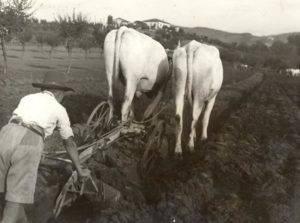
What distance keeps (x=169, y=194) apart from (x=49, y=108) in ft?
5.64

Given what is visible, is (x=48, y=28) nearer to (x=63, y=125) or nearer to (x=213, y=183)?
(x=213, y=183)

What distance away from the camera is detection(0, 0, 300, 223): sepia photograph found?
306 centimetres

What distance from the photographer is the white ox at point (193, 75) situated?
538 centimetres

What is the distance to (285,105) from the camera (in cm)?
945

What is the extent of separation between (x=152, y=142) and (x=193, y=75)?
41.5 inches

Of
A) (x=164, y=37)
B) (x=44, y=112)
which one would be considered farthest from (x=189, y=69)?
(x=164, y=37)

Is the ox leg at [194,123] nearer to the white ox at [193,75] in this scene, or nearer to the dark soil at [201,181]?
the white ox at [193,75]

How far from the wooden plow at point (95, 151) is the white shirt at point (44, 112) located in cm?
52

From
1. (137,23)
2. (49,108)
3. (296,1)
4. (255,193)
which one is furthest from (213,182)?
(137,23)

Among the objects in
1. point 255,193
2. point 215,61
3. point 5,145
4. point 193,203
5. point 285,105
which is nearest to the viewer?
point 5,145

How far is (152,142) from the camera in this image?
16.8 feet

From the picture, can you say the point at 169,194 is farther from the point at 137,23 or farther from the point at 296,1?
the point at 137,23

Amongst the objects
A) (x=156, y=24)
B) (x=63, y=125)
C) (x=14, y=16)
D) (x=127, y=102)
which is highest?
(x=156, y=24)

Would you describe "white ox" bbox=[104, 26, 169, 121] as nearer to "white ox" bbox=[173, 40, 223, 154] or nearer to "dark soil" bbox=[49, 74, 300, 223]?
"white ox" bbox=[173, 40, 223, 154]
